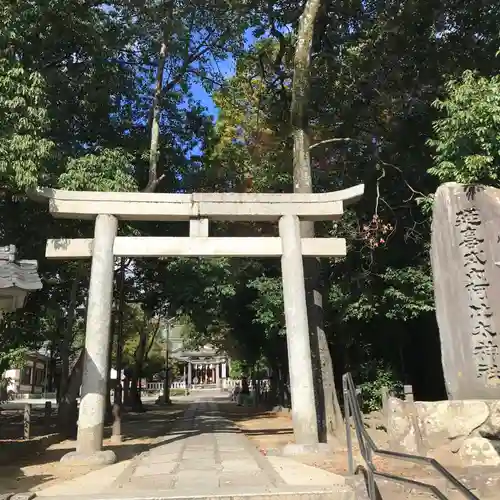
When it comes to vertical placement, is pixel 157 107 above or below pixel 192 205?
above

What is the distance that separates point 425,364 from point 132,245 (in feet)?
38.5

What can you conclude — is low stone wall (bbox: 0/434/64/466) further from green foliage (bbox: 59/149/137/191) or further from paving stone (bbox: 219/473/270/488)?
green foliage (bbox: 59/149/137/191)

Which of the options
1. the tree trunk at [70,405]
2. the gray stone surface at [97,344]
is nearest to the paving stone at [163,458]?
the gray stone surface at [97,344]

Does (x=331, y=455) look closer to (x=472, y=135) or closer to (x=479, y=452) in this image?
(x=479, y=452)

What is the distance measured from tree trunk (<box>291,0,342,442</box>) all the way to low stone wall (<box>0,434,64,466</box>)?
592 centimetres

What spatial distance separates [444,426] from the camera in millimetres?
6520

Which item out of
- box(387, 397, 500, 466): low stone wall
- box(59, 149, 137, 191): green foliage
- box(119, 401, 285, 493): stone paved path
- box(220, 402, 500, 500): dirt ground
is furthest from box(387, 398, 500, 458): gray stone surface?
box(59, 149, 137, 191): green foliage

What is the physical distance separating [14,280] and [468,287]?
21.2 feet

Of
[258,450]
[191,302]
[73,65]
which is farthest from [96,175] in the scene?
[258,450]

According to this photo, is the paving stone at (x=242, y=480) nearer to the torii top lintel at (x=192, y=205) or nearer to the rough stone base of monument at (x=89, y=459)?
the rough stone base of monument at (x=89, y=459)

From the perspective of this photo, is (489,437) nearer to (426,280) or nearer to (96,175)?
(426,280)

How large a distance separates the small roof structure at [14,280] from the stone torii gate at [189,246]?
195cm

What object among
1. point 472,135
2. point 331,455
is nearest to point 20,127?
point 331,455

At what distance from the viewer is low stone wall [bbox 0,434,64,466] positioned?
950 centimetres
